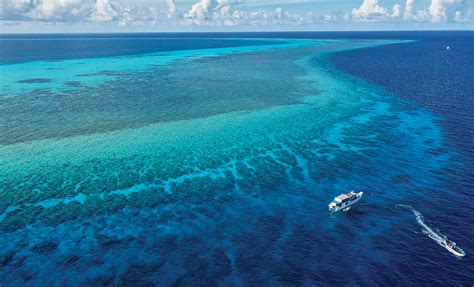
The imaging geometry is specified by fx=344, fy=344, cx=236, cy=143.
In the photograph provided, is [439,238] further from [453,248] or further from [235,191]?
[235,191]

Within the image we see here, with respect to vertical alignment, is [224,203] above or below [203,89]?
below

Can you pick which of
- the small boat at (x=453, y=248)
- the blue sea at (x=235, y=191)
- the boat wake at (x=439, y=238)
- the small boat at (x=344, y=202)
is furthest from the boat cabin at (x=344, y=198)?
the small boat at (x=453, y=248)

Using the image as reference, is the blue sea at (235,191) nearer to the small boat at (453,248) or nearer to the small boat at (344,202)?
the small boat at (453,248)

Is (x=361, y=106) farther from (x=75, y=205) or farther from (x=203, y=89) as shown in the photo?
(x=75, y=205)

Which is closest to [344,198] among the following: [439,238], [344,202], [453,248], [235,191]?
[344,202]

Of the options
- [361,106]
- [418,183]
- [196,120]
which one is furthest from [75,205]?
[361,106]

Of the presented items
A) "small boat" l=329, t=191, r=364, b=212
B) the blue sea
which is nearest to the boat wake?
the blue sea
